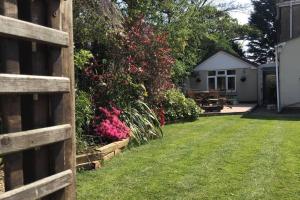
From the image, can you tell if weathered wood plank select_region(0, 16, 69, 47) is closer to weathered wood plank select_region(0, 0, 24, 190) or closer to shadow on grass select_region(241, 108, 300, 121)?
weathered wood plank select_region(0, 0, 24, 190)

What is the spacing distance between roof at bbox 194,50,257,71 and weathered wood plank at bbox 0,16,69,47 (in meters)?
28.8

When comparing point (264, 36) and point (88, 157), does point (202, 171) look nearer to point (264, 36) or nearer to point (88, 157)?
point (88, 157)

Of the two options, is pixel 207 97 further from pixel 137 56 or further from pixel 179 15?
pixel 137 56

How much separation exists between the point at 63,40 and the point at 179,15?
20529 mm

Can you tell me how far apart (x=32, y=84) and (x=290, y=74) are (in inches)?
823

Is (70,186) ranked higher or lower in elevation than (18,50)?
lower

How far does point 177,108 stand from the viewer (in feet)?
52.7

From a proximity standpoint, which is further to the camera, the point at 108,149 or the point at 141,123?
the point at 141,123

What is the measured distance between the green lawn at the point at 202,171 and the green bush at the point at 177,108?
4.34 meters

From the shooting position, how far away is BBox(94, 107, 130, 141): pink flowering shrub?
9086 millimetres

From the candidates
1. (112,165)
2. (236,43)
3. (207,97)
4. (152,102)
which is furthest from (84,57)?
(236,43)

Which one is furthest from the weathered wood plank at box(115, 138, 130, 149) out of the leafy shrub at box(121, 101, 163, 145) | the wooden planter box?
the leafy shrub at box(121, 101, 163, 145)

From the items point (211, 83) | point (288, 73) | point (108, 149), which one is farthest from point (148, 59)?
point (211, 83)

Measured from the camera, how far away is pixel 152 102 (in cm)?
1321
